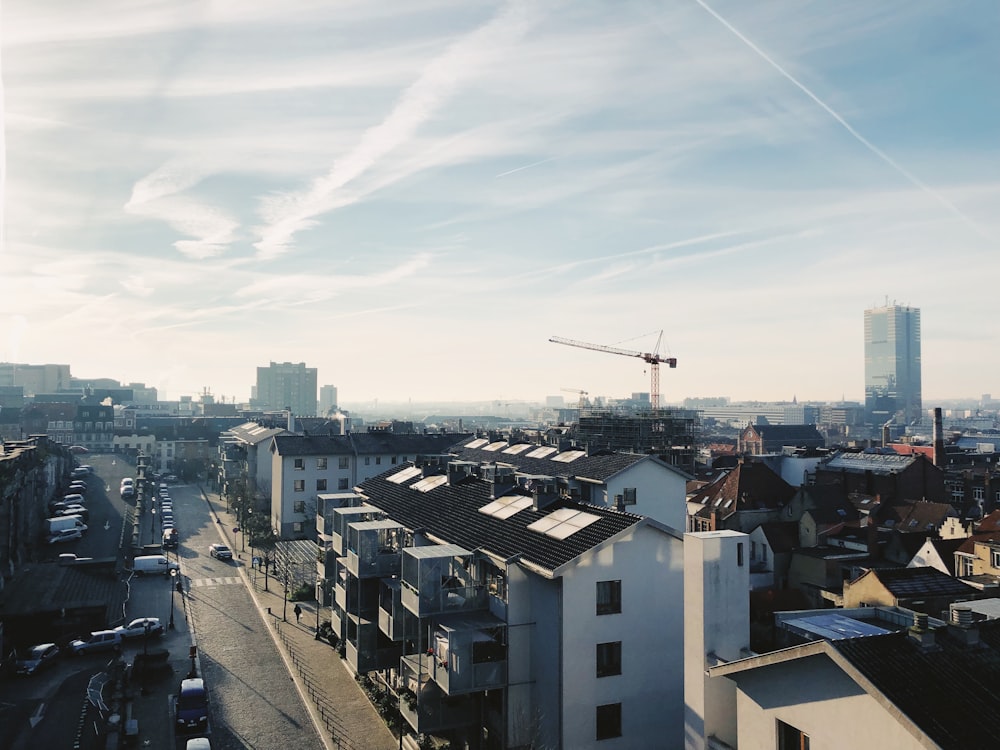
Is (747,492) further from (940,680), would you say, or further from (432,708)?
(940,680)

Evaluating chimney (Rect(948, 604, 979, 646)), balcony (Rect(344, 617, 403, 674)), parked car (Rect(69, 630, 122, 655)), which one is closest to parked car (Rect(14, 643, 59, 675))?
parked car (Rect(69, 630, 122, 655))

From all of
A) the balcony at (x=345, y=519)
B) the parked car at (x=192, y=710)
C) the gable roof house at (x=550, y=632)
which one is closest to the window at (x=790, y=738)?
the gable roof house at (x=550, y=632)

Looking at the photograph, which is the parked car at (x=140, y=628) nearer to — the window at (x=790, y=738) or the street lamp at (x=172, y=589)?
the street lamp at (x=172, y=589)

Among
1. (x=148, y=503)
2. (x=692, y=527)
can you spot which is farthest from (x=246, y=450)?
(x=692, y=527)

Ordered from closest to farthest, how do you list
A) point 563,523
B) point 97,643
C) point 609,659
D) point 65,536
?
1. point 609,659
2. point 563,523
3. point 97,643
4. point 65,536

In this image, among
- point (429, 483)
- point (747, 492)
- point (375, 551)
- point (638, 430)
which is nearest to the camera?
point (375, 551)

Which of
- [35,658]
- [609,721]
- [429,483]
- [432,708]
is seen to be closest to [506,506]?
[432,708]
